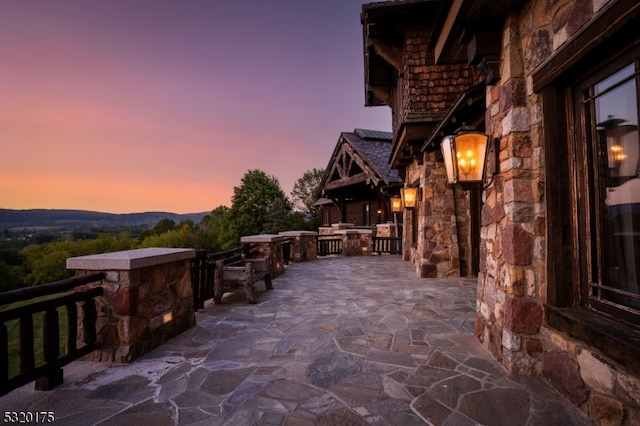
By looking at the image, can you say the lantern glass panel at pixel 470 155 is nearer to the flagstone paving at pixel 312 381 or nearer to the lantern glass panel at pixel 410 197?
the flagstone paving at pixel 312 381

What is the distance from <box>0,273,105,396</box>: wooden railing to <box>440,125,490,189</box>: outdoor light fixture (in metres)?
3.98

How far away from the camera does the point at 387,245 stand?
13641mm

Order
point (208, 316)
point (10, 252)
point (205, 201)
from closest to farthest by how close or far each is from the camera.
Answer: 1. point (208, 316)
2. point (10, 252)
3. point (205, 201)

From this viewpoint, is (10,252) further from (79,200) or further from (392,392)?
(392,392)

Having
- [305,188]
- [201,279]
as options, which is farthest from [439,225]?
[305,188]

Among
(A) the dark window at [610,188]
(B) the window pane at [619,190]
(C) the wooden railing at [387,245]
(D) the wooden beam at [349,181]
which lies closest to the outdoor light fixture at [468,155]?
(A) the dark window at [610,188]

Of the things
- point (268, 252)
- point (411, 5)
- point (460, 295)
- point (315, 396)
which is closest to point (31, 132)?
point (268, 252)

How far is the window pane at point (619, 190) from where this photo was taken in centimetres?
178

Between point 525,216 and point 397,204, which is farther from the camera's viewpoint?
point 397,204

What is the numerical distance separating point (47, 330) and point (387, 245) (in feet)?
41.5

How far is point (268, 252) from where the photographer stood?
7.37 m

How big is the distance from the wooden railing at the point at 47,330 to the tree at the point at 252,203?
2473cm

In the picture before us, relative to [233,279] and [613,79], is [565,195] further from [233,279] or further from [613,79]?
[233,279]

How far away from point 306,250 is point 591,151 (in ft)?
32.0
